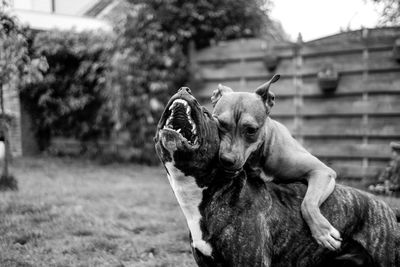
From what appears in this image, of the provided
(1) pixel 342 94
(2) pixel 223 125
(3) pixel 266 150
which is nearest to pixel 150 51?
(1) pixel 342 94

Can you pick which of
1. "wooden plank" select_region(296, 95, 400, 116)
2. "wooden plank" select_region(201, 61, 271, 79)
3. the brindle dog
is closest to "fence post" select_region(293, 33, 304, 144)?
"wooden plank" select_region(296, 95, 400, 116)

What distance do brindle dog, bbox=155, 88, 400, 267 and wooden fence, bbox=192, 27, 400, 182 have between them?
4.88 m

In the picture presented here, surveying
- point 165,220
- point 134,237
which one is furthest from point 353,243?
point 165,220

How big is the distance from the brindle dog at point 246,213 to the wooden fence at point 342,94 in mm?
4878

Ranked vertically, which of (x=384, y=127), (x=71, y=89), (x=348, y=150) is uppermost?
(x=71, y=89)

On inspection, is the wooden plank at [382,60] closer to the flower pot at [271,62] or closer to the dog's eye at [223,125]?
the flower pot at [271,62]

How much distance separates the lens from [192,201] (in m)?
1.96

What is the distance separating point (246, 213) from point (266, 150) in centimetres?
37

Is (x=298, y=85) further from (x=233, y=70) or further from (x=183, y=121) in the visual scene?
(x=183, y=121)

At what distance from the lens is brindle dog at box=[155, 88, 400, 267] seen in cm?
180

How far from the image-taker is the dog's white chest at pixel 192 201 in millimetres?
1908

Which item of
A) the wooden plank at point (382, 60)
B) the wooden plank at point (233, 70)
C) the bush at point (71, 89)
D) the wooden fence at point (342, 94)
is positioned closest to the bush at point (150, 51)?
the bush at point (71, 89)

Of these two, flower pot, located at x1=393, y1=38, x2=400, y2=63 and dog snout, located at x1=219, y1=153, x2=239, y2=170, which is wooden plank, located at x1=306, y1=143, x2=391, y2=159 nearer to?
flower pot, located at x1=393, y1=38, x2=400, y2=63

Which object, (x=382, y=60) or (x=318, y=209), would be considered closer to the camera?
(x=318, y=209)
